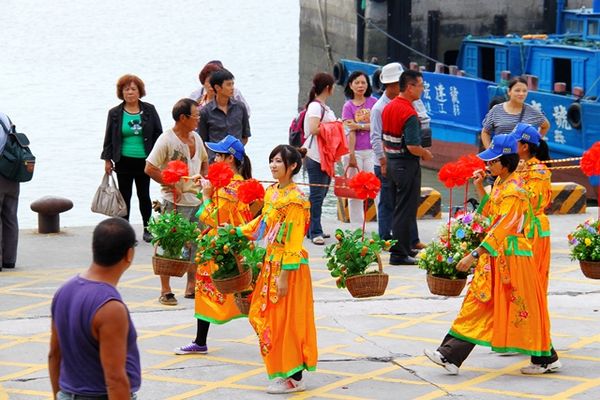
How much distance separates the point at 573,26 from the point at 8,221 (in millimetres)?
19981

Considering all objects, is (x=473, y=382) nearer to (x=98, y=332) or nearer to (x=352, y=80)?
(x=98, y=332)

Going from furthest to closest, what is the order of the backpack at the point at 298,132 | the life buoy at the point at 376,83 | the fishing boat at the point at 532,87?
1. the life buoy at the point at 376,83
2. the fishing boat at the point at 532,87
3. the backpack at the point at 298,132

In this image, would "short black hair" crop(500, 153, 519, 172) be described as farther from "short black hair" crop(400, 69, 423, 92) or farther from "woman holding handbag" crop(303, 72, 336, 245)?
"woman holding handbag" crop(303, 72, 336, 245)

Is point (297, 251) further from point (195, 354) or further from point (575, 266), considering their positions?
point (575, 266)

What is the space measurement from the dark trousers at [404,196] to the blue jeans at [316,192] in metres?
1.03

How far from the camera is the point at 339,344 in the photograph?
959cm

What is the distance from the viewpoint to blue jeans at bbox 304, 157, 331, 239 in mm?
13078

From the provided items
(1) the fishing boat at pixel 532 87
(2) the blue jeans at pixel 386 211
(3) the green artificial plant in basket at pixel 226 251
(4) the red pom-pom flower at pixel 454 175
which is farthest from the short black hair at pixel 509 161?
(1) the fishing boat at pixel 532 87

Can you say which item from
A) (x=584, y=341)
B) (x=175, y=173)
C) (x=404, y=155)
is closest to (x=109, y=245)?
(x=175, y=173)

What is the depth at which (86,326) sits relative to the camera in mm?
5332

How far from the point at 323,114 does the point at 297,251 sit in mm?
4980

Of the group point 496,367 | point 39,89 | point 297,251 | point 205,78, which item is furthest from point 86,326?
point 39,89

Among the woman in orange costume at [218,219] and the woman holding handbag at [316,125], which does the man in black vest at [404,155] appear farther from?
the woman in orange costume at [218,219]

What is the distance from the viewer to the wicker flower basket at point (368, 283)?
8.60 m
